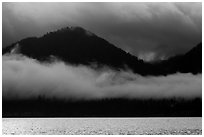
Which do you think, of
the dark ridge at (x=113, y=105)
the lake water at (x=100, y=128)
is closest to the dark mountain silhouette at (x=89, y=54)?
the dark ridge at (x=113, y=105)

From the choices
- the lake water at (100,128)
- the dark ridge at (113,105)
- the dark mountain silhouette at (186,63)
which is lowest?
the lake water at (100,128)

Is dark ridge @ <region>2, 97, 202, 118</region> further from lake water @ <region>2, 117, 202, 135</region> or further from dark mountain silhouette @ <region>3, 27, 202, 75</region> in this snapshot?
dark mountain silhouette @ <region>3, 27, 202, 75</region>

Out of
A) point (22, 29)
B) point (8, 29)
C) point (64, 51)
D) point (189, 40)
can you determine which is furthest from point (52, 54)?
point (189, 40)

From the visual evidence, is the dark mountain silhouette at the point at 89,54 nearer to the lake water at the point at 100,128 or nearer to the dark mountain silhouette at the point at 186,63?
the dark mountain silhouette at the point at 186,63

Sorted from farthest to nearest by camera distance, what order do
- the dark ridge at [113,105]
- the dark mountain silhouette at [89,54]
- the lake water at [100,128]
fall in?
the lake water at [100,128], the dark ridge at [113,105], the dark mountain silhouette at [89,54]

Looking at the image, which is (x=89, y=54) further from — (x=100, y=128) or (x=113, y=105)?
(x=100, y=128)

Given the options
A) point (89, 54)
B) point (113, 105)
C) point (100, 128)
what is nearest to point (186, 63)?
point (89, 54)

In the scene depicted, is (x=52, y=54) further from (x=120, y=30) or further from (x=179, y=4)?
(x=179, y=4)

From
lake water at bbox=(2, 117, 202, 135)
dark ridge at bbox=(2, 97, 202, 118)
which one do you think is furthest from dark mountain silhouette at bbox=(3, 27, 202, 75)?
lake water at bbox=(2, 117, 202, 135)

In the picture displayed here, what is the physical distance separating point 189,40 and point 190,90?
9.51 ft

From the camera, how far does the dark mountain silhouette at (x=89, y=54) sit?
26938 millimetres

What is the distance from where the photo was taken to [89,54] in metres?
32.3

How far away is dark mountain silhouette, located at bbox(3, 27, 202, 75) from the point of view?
26938mm

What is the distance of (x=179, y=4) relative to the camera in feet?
85.7
